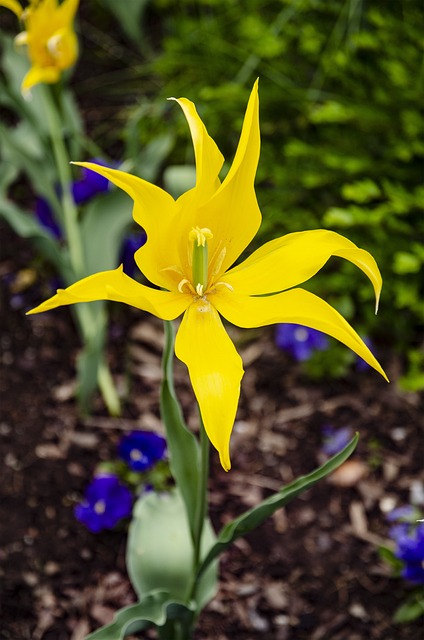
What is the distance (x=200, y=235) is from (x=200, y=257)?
0.12 feet

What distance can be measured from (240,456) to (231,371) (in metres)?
1.29

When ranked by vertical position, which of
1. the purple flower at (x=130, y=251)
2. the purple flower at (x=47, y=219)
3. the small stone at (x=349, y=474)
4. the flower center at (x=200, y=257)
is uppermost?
the flower center at (x=200, y=257)

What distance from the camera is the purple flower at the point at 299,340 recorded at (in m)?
2.45

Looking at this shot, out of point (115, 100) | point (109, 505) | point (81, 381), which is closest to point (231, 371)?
point (109, 505)

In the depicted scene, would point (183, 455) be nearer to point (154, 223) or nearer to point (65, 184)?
point (154, 223)

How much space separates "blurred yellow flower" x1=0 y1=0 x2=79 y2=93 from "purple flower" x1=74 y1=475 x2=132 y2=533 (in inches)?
38.1

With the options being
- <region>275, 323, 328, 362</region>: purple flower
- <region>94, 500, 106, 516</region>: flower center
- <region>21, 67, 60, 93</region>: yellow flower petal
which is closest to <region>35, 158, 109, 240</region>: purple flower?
<region>21, 67, 60, 93</region>: yellow flower petal

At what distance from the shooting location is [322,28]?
279 centimetres

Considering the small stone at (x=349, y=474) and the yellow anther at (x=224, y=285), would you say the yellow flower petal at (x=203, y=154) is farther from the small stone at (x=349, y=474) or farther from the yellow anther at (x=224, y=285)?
the small stone at (x=349, y=474)

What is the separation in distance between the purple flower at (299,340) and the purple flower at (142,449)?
0.51 meters

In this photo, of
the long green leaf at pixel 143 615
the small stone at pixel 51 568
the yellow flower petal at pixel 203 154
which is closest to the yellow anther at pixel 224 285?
the yellow flower petal at pixel 203 154

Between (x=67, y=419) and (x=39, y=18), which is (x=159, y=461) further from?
(x=39, y=18)

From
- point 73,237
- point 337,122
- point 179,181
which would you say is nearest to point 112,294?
point 179,181

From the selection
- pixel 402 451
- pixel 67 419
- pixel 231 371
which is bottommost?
pixel 402 451
